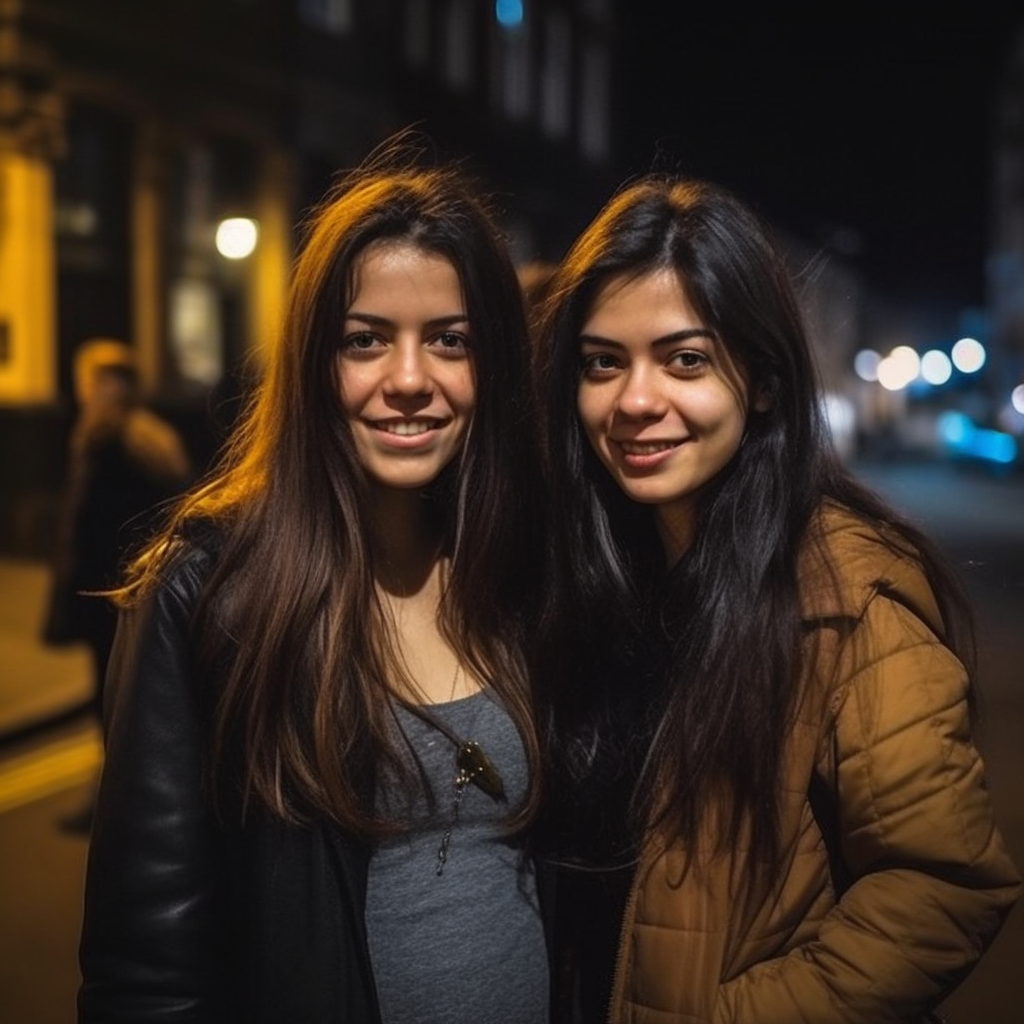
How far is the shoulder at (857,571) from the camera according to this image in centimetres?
183

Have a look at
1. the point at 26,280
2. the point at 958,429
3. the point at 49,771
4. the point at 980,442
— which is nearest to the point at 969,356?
the point at 958,429

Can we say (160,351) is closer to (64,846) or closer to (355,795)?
(64,846)

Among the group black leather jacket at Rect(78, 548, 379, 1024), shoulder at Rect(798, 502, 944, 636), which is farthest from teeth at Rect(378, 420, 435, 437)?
shoulder at Rect(798, 502, 944, 636)

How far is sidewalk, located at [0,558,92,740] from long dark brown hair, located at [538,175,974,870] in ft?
20.2

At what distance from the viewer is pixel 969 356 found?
2367 inches

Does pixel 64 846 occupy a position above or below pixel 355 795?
below

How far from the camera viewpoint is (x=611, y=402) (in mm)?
2100

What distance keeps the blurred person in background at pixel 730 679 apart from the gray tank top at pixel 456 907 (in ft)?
0.27

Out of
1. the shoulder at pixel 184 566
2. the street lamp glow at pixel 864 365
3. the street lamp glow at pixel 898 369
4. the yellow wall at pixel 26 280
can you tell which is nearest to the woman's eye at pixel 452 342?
the shoulder at pixel 184 566

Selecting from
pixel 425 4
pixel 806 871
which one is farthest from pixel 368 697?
pixel 425 4

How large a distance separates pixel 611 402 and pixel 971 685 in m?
0.71

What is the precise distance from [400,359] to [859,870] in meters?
1.05

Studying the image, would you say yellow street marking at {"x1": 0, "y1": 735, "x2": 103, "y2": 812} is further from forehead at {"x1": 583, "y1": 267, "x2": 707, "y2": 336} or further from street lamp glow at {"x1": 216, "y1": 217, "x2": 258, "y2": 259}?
street lamp glow at {"x1": 216, "y1": 217, "x2": 258, "y2": 259}

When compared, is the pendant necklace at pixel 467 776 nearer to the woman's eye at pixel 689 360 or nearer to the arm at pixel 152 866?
the arm at pixel 152 866
